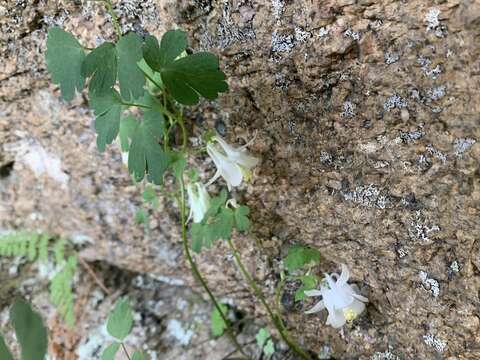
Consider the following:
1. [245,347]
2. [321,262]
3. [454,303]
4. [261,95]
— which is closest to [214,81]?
[261,95]

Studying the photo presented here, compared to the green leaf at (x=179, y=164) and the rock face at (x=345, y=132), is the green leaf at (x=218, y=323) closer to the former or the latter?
the rock face at (x=345, y=132)

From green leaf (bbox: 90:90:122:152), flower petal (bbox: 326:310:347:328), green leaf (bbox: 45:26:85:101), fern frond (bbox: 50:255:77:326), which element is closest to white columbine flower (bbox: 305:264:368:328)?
flower petal (bbox: 326:310:347:328)

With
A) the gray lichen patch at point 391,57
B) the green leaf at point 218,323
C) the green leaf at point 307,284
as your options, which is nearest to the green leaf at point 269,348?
the green leaf at point 218,323

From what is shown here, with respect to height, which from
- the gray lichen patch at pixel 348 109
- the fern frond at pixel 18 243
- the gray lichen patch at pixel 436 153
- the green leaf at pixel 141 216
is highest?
the gray lichen patch at pixel 348 109

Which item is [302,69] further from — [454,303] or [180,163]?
[454,303]

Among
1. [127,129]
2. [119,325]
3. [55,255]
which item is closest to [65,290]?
[55,255]

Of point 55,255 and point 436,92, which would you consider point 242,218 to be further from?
point 55,255

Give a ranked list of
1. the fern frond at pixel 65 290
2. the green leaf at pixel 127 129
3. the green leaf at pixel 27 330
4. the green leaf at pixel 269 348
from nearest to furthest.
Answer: the green leaf at pixel 27 330 → the green leaf at pixel 127 129 → the green leaf at pixel 269 348 → the fern frond at pixel 65 290
